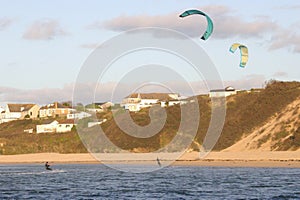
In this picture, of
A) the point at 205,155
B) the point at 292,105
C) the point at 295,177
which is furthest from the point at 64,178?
the point at 292,105

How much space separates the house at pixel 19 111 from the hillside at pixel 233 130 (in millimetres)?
54046

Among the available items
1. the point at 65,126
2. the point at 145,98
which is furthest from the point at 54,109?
the point at 65,126

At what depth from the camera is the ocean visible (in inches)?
1550

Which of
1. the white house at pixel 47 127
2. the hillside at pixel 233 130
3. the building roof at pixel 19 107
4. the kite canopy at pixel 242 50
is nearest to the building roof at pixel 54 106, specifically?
the building roof at pixel 19 107

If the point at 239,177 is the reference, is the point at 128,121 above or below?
above

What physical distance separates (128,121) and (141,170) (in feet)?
139

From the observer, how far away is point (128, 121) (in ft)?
349

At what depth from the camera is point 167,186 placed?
4578 centimetres

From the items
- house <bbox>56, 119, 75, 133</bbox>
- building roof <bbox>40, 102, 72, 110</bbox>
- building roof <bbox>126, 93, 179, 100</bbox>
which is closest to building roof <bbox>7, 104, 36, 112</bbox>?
building roof <bbox>40, 102, 72, 110</bbox>

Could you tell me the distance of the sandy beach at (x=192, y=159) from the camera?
2682 inches

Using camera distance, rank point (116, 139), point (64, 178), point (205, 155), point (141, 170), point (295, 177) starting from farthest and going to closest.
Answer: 1. point (116, 139)
2. point (205, 155)
3. point (141, 170)
4. point (64, 178)
5. point (295, 177)

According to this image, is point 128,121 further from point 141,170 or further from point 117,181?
point 117,181

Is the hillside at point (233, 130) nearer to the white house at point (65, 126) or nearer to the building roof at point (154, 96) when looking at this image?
the white house at point (65, 126)

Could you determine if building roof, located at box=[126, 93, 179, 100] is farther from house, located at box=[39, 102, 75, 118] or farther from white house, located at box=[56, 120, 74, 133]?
white house, located at box=[56, 120, 74, 133]
